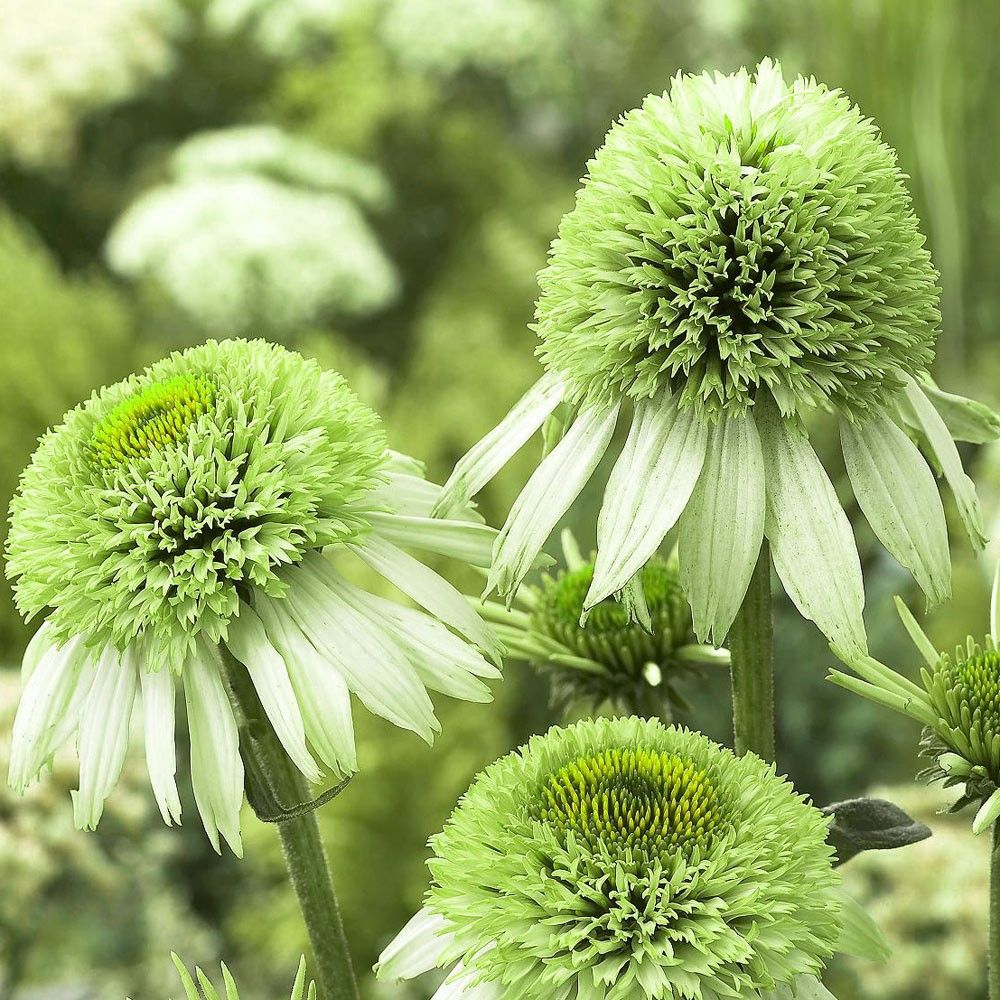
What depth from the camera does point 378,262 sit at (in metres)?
1.26

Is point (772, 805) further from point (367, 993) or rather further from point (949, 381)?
point (949, 381)

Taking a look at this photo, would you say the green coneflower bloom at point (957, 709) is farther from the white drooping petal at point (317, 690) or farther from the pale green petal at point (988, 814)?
the white drooping petal at point (317, 690)

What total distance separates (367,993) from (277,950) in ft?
0.25

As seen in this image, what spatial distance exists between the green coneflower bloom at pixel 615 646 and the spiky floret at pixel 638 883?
8cm

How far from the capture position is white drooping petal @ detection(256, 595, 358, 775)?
10.6 inches

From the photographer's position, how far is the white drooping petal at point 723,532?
261 mm

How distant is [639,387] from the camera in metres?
0.28

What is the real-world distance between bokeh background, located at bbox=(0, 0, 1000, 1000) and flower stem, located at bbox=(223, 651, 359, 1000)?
1.26 ft

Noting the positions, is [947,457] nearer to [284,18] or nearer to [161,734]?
[161,734]

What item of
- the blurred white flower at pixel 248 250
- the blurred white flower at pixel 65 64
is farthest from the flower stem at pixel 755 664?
the blurred white flower at pixel 65 64

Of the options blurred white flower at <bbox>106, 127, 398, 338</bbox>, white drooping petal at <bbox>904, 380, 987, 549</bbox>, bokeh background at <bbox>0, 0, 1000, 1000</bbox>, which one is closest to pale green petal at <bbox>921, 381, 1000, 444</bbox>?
white drooping petal at <bbox>904, 380, 987, 549</bbox>

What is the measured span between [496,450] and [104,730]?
0.36ft

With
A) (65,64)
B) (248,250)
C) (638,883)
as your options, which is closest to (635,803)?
(638,883)

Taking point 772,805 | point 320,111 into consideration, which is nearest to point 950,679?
point 772,805
